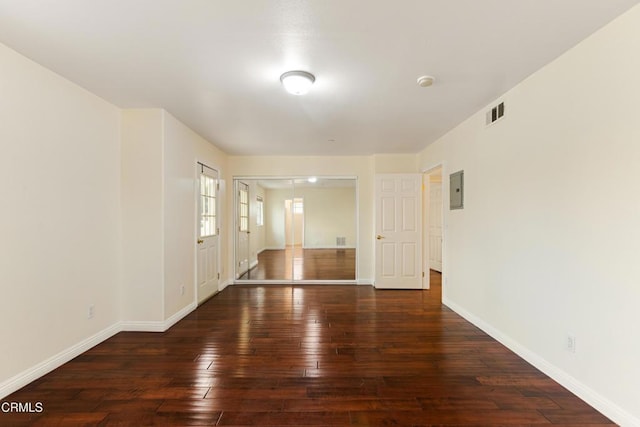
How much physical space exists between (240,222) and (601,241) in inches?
208

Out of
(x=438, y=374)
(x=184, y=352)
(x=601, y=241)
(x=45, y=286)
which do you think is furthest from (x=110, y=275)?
(x=601, y=241)

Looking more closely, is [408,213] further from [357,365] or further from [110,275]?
[110,275]

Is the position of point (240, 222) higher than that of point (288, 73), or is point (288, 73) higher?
point (288, 73)

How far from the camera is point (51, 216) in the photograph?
7.73ft

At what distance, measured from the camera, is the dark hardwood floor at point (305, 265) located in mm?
5826

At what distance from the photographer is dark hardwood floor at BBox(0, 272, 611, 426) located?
1812mm

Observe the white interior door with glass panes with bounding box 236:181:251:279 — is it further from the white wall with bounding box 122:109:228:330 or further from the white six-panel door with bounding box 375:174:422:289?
the white six-panel door with bounding box 375:174:422:289

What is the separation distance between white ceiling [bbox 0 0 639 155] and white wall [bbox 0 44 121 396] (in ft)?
0.82

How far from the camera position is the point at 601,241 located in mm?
1854

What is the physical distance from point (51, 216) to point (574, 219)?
417cm

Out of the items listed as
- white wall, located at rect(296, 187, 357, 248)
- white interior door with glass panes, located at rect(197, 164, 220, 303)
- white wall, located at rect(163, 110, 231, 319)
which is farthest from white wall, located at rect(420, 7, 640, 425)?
white wall, located at rect(296, 187, 357, 248)

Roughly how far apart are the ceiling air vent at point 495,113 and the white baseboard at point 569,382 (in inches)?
87.4

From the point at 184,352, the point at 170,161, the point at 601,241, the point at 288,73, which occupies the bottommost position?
the point at 184,352

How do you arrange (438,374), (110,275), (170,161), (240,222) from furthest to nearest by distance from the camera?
(240,222) < (170,161) < (110,275) < (438,374)
